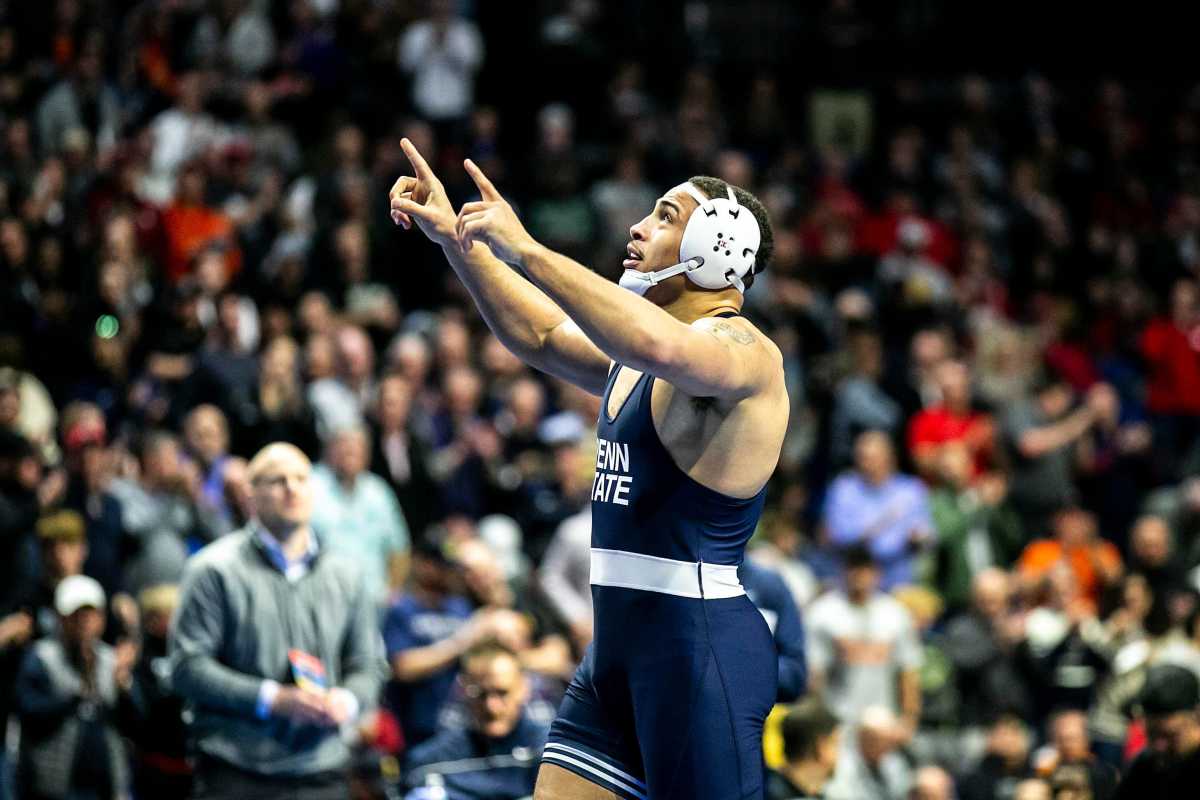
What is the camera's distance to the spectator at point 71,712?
366 inches

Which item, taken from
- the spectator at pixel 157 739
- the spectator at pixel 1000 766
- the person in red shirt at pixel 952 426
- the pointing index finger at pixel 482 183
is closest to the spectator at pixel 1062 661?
the spectator at pixel 1000 766

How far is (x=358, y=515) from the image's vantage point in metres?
11.7

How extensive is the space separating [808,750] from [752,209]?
122 inches

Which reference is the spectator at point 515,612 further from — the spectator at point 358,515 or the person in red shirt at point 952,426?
the person in red shirt at point 952,426

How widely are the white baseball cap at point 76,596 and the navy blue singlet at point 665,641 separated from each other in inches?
178

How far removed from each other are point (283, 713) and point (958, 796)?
5066mm

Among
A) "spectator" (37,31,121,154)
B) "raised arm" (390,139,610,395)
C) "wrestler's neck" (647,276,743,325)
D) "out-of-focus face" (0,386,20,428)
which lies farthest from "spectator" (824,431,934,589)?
"wrestler's neck" (647,276,743,325)

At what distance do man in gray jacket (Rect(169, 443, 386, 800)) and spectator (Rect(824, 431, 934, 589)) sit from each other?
557cm

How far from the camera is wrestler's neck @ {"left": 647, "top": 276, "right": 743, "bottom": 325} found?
562 centimetres

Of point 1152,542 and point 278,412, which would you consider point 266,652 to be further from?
point 1152,542

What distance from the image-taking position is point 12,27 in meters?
15.4

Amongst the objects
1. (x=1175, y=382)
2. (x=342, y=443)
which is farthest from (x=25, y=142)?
(x=1175, y=382)

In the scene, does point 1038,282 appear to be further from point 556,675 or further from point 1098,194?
point 556,675

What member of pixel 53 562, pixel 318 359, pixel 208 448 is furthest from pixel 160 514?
pixel 318 359
